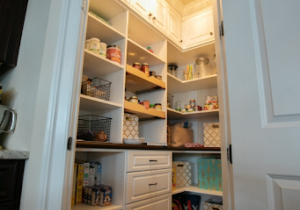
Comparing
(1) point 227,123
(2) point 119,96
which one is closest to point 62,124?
(1) point 227,123

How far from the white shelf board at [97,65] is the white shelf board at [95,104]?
34cm

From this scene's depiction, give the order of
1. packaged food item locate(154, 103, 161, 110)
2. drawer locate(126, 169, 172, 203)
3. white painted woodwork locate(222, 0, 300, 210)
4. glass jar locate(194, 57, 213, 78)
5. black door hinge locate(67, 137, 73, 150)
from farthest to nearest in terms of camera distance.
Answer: glass jar locate(194, 57, 213, 78), packaged food item locate(154, 103, 161, 110), drawer locate(126, 169, 172, 203), black door hinge locate(67, 137, 73, 150), white painted woodwork locate(222, 0, 300, 210)

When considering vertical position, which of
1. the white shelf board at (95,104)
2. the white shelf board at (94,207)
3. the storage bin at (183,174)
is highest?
the white shelf board at (95,104)

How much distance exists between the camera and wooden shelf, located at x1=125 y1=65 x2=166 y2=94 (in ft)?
6.58

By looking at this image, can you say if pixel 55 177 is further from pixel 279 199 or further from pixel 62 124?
pixel 279 199

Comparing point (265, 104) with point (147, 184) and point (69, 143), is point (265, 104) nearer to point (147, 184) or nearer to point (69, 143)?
point (69, 143)

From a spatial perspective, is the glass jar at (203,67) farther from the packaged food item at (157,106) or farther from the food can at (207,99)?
the packaged food item at (157,106)

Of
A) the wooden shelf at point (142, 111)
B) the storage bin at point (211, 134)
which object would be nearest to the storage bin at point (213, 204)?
the storage bin at point (211, 134)

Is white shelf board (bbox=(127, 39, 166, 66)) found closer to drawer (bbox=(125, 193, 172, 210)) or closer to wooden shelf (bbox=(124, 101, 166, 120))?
wooden shelf (bbox=(124, 101, 166, 120))

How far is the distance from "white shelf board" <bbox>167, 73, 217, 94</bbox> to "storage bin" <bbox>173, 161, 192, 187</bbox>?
1011 millimetres

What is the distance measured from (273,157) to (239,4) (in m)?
0.55

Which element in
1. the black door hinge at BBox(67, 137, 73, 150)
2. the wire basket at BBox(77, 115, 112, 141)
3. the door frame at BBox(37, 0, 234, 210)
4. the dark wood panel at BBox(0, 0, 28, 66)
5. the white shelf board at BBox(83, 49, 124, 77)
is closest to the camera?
the door frame at BBox(37, 0, 234, 210)

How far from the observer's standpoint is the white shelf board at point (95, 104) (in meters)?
1.60

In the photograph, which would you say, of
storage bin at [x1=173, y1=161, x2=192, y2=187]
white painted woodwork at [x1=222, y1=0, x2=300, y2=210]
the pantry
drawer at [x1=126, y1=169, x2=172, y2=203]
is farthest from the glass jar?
white painted woodwork at [x1=222, y1=0, x2=300, y2=210]
